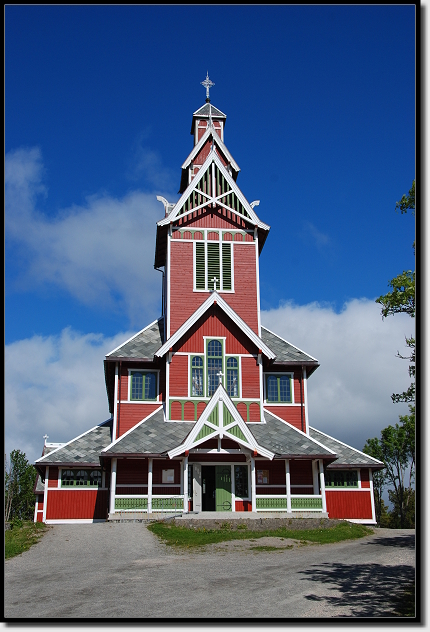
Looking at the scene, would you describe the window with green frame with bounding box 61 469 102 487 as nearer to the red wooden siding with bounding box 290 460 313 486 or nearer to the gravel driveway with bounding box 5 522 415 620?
the gravel driveway with bounding box 5 522 415 620

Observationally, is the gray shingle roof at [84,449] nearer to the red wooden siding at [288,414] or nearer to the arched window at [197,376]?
the arched window at [197,376]

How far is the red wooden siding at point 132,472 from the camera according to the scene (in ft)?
89.9

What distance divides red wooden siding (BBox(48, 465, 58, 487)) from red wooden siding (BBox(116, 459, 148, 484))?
3.40 m

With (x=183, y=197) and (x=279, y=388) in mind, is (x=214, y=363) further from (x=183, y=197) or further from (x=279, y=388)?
(x=183, y=197)

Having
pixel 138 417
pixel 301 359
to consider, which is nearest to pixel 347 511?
pixel 301 359

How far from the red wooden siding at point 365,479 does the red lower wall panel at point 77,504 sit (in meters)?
12.5

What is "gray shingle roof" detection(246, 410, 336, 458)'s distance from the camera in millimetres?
26812

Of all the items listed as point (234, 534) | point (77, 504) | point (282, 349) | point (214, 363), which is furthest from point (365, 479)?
point (77, 504)

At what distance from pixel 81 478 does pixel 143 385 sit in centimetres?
524

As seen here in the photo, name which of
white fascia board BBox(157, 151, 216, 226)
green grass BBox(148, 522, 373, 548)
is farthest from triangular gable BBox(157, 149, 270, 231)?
green grass BBox(148, 522, 373, 548)

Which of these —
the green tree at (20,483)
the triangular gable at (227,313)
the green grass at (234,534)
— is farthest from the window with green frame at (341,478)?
the green tree at (20,483)

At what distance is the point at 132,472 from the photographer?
1083 inches

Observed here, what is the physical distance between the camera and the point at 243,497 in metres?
27.1

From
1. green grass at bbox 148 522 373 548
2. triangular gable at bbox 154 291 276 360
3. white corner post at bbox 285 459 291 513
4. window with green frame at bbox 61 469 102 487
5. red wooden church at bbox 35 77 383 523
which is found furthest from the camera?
triangular gable at bbox 154 291 276 360
